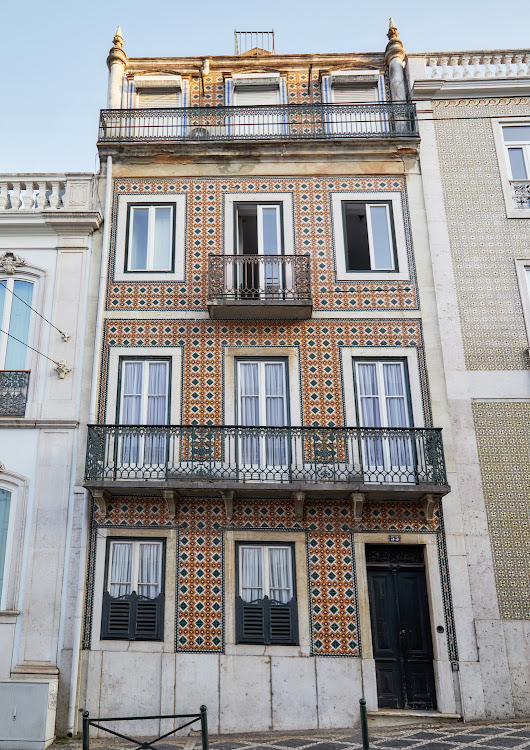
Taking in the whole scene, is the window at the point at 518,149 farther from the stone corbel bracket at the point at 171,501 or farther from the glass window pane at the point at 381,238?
the stone corbel bracket at the point at 171,501

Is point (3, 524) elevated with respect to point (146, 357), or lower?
lower

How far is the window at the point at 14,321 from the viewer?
13305 mm

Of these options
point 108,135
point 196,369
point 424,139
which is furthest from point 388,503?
point 108,135

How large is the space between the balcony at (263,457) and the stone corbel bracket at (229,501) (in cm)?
5

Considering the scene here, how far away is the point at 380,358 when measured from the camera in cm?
1338

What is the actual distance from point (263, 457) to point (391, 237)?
17.0 ft

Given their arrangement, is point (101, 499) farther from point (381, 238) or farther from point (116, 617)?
point (381, 238)

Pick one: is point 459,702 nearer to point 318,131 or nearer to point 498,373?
point 498,373

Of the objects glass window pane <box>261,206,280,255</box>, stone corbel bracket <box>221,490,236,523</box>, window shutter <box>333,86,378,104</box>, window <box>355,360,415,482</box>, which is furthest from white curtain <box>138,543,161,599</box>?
window shutter <box>333,86,378,104</box>

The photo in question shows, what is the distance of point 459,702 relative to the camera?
1134 cm

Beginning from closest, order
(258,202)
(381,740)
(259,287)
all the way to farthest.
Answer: (381,740), (259,287), (258,202)

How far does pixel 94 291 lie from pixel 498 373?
7.70 metres

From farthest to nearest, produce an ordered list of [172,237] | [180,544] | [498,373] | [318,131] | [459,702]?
[318,131] < [172,237] < [498,373] < [180,544] < [459,702]

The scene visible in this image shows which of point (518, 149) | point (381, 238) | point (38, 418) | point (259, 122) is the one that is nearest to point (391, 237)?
point (381, 238)
